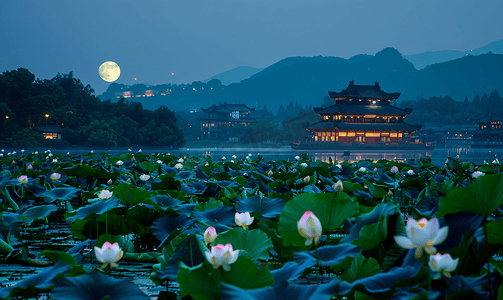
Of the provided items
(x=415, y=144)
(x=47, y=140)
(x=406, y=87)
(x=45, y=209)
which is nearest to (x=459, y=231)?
(x=45, y=209)

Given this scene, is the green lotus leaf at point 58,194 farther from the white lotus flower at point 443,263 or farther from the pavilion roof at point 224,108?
the pavilion roof at point 224,108

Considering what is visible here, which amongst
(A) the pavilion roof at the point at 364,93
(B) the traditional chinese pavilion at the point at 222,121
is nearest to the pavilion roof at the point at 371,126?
(A) the pavilion roof at the point at 364,93

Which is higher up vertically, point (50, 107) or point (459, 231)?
point (50, 107)

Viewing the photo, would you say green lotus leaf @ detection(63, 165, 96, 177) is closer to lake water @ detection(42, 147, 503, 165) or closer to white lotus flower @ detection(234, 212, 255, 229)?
white lotus flower @ detection(234, 212, 255, 229)

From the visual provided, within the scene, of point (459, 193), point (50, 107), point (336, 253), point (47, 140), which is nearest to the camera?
point (459, 193)

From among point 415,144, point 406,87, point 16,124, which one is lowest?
point 415,144

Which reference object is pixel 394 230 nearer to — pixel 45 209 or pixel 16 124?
pixel 45 209

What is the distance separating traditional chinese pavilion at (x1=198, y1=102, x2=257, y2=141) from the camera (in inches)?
2202

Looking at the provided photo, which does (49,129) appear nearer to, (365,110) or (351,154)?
(351,154)

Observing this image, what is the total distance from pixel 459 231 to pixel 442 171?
186 inches

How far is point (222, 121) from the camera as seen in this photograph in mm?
56938

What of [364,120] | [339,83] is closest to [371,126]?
[364,120]

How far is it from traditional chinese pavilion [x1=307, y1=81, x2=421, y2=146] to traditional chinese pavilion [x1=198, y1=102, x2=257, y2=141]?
19530 millimetres

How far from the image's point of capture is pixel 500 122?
4559 centimetres
